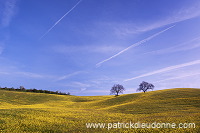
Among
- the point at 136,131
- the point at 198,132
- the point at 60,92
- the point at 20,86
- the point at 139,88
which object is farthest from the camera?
the point at 60,92

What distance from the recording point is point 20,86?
95.9 m

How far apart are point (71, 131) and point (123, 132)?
4.88 m

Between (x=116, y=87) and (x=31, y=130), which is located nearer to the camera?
(x=31, y=130)

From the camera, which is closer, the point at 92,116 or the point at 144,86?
the point at 92,116

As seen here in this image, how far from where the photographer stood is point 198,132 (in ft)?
41.9

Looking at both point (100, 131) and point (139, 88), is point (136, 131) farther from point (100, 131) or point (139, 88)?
point (139, 88)

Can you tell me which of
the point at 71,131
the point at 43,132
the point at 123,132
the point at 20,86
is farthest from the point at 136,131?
the point at 20,86

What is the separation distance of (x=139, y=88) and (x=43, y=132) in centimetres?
6832

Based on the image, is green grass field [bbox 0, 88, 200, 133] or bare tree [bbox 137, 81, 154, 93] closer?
green grass field [bbox 0, 88, 200, 133]

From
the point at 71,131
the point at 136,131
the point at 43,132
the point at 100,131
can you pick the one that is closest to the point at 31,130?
the point at 43,132

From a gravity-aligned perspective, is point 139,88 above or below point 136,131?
above

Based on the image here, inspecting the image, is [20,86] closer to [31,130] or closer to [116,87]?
[116,87]

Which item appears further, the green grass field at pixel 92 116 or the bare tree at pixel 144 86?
the bare tree at pixel 144 86

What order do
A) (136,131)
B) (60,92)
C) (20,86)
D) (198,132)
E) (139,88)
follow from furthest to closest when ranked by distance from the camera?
(60,92) → (20,86) → (139,88) → (136,131) → (198,132)
